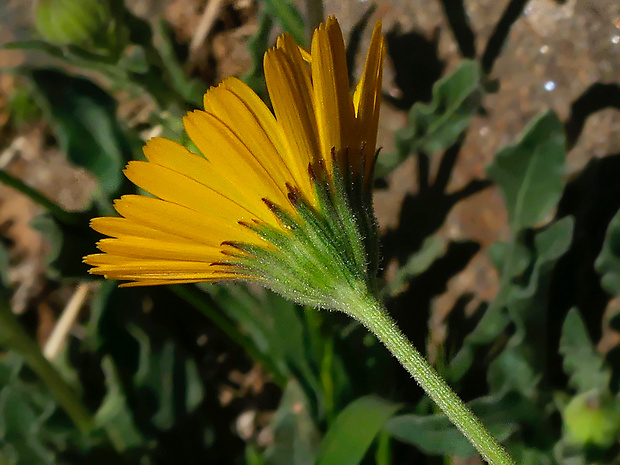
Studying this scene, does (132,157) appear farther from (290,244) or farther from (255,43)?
(290,244)

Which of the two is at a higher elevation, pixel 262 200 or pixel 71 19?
pixel 71 19

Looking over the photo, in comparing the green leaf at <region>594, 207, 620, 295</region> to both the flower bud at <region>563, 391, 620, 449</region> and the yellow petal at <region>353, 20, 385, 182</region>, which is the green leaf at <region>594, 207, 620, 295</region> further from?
the yellow petal at <region>353, 20, 385, 182</region>

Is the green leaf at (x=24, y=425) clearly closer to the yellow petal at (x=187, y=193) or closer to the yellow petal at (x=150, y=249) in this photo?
the yellow petal at (x=150, y=249)

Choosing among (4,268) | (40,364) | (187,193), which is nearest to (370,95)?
(187,193)

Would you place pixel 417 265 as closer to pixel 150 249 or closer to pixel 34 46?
pixel 150 249

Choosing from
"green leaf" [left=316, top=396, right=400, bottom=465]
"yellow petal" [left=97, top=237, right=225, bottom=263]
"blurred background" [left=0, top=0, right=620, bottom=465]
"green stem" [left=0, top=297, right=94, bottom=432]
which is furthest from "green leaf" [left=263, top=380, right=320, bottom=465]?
"yellow petal" [left=97, top=237, right=225, bottom=263]

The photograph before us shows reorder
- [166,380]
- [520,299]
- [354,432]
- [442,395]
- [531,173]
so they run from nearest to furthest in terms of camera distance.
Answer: [442,395] < [354,432] < [520,299] < [531,173] < [166,380]

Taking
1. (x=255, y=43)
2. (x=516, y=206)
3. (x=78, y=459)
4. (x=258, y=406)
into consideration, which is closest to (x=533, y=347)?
(x=516, y=206)
